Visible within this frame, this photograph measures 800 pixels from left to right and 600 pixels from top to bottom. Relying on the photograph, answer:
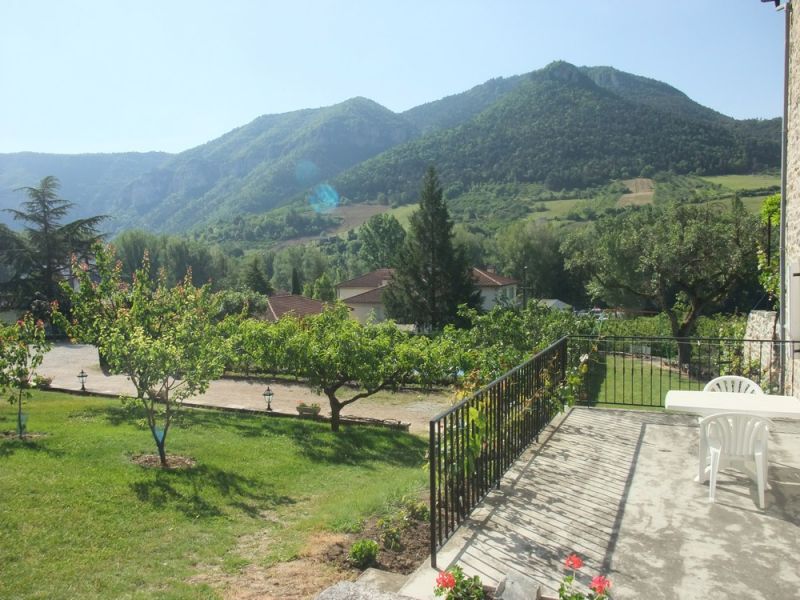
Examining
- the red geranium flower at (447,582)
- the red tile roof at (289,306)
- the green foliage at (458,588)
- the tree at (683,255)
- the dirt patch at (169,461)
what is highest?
the tree at (683,255)

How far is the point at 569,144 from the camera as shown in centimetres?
9788

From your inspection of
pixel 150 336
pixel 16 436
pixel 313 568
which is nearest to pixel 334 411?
pixel 150 336

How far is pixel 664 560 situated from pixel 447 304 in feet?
115

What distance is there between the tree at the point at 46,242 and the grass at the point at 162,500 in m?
26.2

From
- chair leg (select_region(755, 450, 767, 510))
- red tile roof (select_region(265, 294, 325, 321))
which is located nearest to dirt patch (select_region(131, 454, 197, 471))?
chair leg (select_region(755, 450, 767, 510))

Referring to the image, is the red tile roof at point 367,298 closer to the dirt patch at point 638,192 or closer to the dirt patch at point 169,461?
the dirt patch at point 169,461

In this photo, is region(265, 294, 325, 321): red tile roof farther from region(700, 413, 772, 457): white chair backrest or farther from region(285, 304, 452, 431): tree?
region(700, 413, 772, 457): white chair backrest

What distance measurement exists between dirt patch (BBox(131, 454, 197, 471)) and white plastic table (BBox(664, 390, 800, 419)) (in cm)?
693

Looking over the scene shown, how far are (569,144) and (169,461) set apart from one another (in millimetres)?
98341

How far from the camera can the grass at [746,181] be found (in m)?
68.1

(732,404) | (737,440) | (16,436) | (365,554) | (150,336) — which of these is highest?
(150,336)

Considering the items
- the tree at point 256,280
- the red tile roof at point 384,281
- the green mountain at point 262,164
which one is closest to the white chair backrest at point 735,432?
the red tile roof at point 384,281

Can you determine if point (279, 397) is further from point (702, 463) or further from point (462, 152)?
point (462, 152)

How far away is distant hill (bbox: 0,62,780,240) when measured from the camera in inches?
3565
